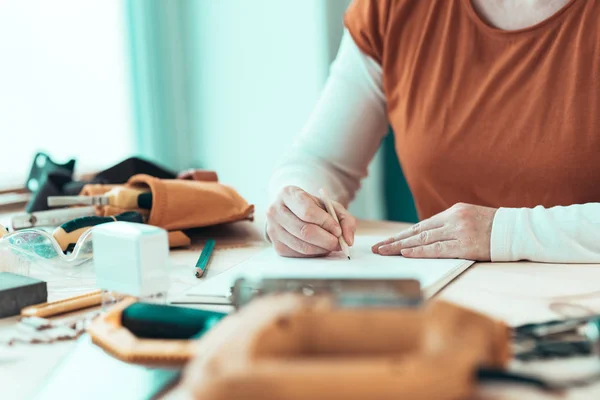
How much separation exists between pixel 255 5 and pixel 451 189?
47.3 inches

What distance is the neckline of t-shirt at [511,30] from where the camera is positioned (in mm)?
1020

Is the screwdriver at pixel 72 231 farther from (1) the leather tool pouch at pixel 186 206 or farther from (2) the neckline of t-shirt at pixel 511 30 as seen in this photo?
(2) the neckline of t-shirt at pixel 511 30

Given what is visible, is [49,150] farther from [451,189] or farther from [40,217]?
[451,189]

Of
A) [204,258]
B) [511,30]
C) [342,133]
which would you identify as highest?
[511,30]

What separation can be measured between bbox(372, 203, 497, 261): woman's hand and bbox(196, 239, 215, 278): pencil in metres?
0.22

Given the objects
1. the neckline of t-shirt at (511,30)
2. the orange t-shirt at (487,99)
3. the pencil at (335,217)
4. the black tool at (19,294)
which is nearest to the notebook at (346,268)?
the pencil at (335,217)

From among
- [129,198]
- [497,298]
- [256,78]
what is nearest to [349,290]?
[497,298]

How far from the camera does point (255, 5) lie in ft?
6.93

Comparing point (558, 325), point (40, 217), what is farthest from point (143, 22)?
point (558, 325)

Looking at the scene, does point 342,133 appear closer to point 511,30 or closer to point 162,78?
point 511,30

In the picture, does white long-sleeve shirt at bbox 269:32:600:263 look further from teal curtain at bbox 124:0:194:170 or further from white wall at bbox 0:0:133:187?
teal curtain at bbox 124:0:194:170

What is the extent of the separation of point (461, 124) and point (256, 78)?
3.78 ft

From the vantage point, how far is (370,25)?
3.80 ft

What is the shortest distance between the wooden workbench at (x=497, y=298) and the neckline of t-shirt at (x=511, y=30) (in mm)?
413
